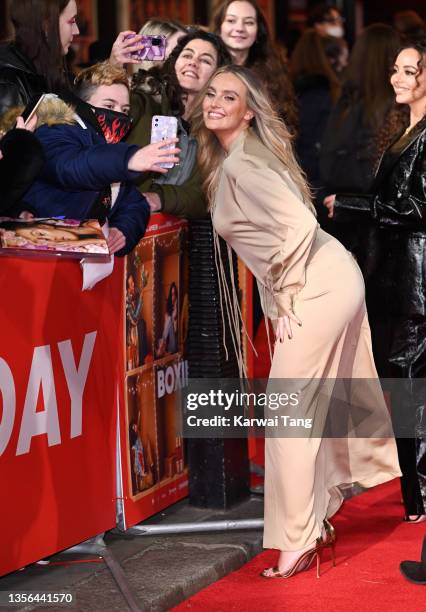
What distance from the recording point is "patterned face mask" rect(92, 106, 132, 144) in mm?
4676

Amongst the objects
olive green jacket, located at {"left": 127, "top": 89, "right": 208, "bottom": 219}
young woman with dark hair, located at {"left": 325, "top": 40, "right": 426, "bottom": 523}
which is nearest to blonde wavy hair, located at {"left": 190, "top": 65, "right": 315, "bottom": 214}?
olive green jacket, located at {"left": 127, "top": 89, "right": 208, "bottom": 219}

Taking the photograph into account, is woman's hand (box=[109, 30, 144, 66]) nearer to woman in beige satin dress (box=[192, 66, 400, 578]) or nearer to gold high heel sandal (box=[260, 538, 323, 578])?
woman in beige satin dress (box=[192, 66, 400, 578])

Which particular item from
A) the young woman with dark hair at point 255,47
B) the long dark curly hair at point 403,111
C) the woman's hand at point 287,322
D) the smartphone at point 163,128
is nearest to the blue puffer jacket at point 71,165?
the smartphone at point 163,128

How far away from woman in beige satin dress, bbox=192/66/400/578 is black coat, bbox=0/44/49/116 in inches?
28.7

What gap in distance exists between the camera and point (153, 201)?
509cm

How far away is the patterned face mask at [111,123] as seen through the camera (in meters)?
4.68

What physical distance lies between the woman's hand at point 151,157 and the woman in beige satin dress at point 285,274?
615mm

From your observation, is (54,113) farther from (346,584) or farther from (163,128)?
(346,584)

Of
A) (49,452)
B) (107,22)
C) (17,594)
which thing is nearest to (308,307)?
(49,452)

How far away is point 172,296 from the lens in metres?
5.28

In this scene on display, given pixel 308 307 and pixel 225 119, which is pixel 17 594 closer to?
pixel 308 307

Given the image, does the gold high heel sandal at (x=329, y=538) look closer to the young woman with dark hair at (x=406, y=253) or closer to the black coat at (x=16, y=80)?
the young woman with dark hair at (x=406, y=253)

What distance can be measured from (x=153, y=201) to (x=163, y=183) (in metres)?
0.33

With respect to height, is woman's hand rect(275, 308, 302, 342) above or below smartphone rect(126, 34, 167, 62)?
below
